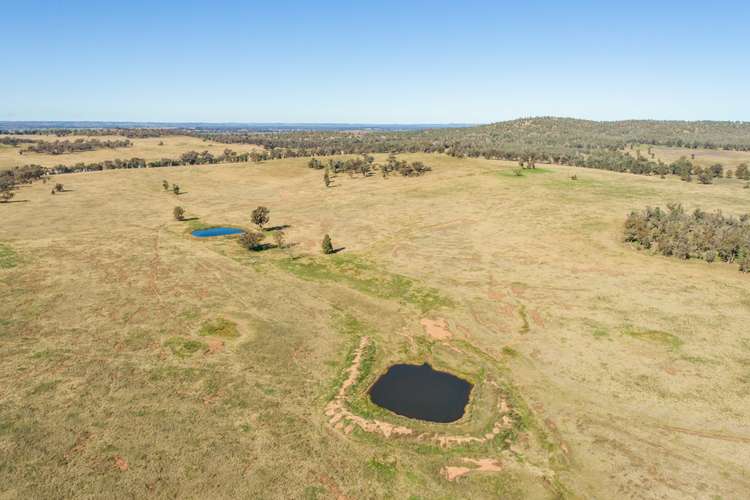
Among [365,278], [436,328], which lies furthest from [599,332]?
[365,278]

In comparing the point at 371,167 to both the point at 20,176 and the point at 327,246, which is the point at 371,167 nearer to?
the point at 327,246

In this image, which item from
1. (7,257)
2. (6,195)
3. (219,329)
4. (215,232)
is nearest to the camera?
(219,329)

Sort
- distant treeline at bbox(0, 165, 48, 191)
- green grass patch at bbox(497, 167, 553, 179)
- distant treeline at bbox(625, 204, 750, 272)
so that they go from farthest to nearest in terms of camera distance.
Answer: green grass patch at bbox(497, 167, 553, 179) → distant treeline at bbox(0, 165, 48, 191) → distant treeline at bbox(625, 204, 750, 272)

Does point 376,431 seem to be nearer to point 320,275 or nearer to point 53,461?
point 53,461

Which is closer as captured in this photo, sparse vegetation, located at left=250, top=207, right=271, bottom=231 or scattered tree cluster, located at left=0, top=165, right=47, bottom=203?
sparse vegetation, located at left=250, top=207, right=271, bottom=231

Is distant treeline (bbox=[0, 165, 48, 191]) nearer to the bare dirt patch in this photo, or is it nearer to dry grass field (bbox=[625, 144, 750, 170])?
the bare dirt patch

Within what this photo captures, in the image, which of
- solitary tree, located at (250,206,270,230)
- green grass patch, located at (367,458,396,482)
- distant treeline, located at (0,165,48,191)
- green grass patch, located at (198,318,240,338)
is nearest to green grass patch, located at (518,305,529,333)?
green grass patch, located at (367,458,396,482)
